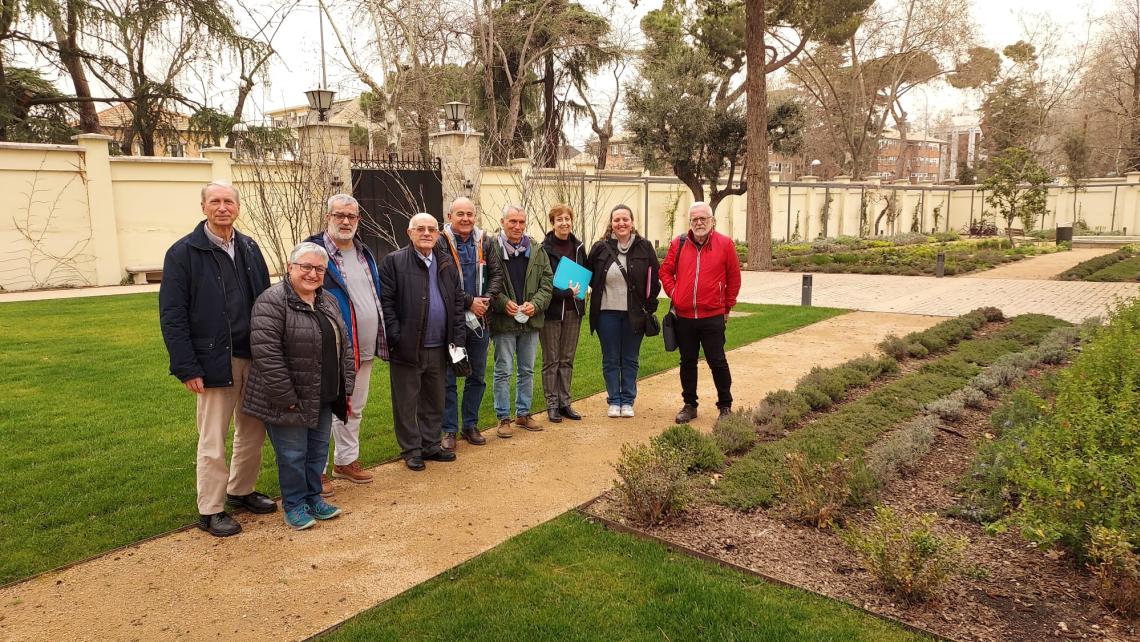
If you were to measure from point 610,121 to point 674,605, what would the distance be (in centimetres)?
3419

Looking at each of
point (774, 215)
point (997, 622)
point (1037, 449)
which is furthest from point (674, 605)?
point (774, 215)

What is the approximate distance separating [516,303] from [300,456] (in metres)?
2.12

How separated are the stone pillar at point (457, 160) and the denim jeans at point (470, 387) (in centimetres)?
1159

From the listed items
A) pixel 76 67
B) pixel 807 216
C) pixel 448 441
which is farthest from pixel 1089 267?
pixel 76 67

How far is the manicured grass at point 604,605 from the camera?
3.07 m

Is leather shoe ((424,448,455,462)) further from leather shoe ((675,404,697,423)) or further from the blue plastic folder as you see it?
leather shoe ((675,404,697,423))

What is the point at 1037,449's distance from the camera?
3.75 m

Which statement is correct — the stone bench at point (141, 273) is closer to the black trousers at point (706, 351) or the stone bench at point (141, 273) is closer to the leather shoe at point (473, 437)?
the leather shoe at point (473, 437)

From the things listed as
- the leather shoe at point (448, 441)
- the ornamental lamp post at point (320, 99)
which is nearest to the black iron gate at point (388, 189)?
the ornamental lamp post at point (320, 99)

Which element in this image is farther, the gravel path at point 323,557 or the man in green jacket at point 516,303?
the man in green jacket at point 516,303

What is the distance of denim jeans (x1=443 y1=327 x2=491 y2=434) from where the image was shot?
17.9 ft

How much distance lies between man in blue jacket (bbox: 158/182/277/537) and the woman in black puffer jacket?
0.18m

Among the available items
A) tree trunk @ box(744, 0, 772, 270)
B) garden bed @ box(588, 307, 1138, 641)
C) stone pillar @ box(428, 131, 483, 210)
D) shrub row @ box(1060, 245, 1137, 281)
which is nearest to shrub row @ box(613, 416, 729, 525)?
garden bed @ box(588, 307, 1138, 641)

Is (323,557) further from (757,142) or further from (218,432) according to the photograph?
(757,142)
